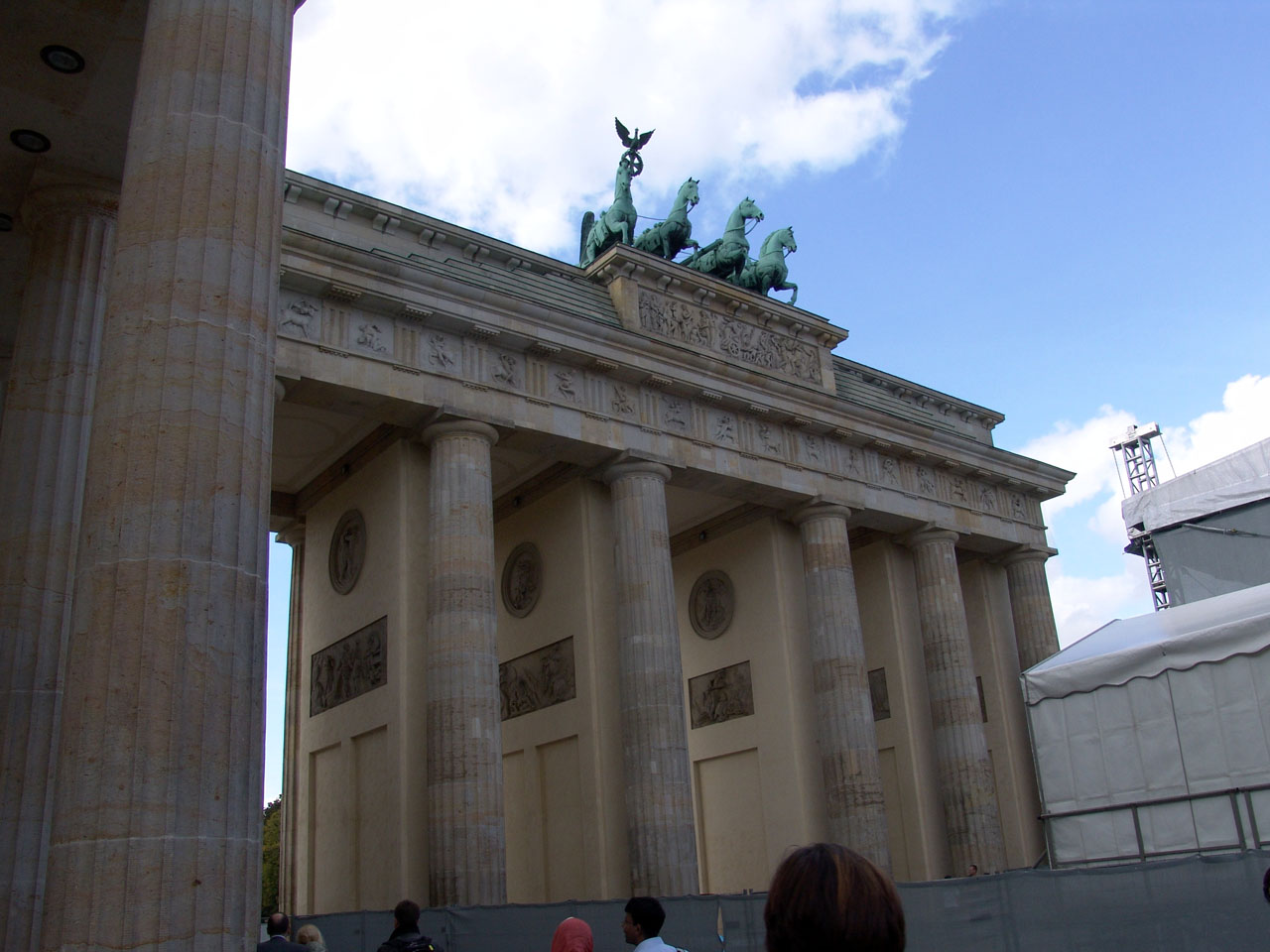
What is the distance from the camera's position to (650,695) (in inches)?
928

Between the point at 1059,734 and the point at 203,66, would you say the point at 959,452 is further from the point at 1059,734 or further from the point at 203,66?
the point at 203,66

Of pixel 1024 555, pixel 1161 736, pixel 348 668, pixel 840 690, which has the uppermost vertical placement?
pixel 1024 555

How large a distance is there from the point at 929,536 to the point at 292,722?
667 inches

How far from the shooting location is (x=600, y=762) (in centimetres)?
2406

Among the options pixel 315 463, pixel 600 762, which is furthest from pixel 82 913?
pixel 315 463

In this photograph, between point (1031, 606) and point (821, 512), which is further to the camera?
point (1031, 606)

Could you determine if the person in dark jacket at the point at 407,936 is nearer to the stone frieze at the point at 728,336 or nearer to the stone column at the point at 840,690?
the stone column at the point at 840,690

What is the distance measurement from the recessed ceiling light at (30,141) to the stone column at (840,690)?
20.0 m

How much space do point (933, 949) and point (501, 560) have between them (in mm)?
18772

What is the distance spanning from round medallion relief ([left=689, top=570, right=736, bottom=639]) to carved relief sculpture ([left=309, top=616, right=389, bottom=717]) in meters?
10.7

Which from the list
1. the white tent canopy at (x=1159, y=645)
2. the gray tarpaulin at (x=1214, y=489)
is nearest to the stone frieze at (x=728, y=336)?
the gray tarpaulin at (x=1214, y=489)

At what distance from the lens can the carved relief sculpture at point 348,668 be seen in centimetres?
2311

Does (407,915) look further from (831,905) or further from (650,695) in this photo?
(650,695)

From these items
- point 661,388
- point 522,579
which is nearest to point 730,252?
point 661,388
